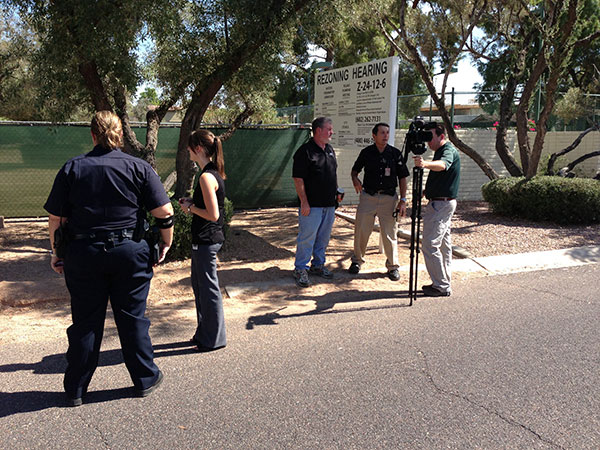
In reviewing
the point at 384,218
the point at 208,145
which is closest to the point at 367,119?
the point at 384,218

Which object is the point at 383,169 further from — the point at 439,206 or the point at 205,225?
the point at 205,225

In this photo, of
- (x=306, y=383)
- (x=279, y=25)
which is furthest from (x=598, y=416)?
(x=279, y=25)

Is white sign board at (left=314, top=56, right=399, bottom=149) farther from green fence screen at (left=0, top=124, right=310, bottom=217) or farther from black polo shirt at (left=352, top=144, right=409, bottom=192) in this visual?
green fence screen at (left=0, top=124, right=310, bottom=217)

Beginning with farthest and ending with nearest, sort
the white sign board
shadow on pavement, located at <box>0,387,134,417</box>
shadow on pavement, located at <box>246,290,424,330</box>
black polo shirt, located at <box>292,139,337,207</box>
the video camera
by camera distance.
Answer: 1. the white sign board
2. black polo shirt, located at <box>292,139,337,207</box>
3. the video camera
4. shadow on pavement, located at <box>246,290,424,330</box>
5. shadow on pavement, located at <box>0,387,134,417</box>

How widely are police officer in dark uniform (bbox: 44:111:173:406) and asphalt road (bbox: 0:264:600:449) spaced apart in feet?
1.10

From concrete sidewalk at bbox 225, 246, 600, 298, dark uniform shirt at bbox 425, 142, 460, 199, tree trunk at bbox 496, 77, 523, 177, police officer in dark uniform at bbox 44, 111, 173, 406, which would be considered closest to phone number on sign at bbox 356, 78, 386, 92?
dark uniform shirt at bbox 425, 142, 460, 199

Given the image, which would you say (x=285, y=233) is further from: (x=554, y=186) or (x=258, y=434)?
(x=258, y=434)

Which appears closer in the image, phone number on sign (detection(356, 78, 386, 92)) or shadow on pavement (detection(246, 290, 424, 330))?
shadow on pavement (detection(246, 290, 424, 330))

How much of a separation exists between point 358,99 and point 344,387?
5719 millimetres

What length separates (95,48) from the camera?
21.4 feet

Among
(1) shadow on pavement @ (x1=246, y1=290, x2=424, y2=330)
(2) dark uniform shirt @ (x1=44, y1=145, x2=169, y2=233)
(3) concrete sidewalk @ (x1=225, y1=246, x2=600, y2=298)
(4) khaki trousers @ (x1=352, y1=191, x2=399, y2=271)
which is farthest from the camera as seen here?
(3) concrete sidewalk @ (x1=225, y1=246, x2=600, y2=298)

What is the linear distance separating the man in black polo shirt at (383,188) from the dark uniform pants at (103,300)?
3.65 metres

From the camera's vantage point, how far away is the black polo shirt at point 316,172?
6180 millimetres

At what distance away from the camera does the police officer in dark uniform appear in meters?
3.29
